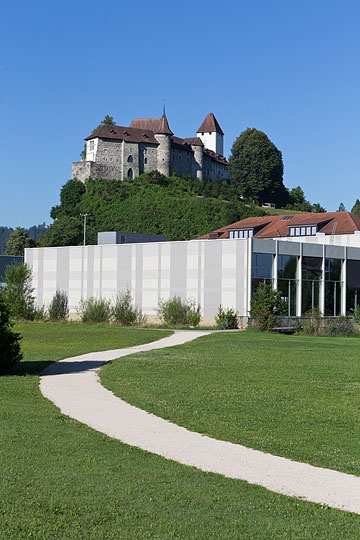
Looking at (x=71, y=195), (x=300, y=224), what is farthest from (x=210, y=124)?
(x=300, y=224)

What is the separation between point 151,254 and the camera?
47094 mm

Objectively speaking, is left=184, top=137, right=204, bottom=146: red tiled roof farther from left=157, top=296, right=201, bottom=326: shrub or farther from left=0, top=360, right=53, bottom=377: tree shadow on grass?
left=0, top=360, right=53, bottom=377: tree shadow on grass

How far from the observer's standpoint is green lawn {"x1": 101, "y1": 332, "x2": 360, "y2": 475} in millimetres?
11047

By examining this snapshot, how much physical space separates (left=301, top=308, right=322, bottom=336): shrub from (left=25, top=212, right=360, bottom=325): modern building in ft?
4.29

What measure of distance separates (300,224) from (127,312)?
106 ft

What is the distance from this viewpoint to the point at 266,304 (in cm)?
4162

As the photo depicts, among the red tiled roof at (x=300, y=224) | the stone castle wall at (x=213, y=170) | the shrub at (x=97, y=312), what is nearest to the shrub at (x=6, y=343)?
the shrub at (x=97, y=312)

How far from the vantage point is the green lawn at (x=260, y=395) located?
11.0 m

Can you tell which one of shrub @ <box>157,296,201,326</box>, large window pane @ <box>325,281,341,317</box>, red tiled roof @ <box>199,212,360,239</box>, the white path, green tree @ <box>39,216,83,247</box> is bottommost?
the white path

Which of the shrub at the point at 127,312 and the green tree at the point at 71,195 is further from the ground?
the green tree at the point at 71,195

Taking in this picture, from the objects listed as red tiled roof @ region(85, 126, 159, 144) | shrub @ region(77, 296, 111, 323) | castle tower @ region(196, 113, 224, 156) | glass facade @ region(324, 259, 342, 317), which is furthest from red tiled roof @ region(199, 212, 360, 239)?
castle tower @ region(196, 113, 224, 156)

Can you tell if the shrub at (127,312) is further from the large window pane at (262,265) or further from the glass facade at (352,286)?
the glass facade at (352,286)

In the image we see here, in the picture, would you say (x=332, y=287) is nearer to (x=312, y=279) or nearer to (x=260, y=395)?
(x=312, y=279)

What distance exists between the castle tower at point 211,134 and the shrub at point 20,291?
109 meters
